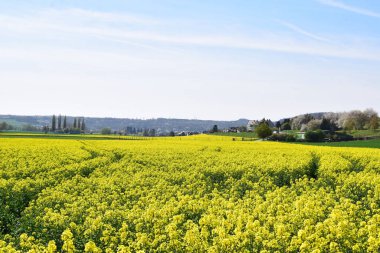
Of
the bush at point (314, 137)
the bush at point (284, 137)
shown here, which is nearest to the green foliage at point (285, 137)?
the bush at point (284, 137)

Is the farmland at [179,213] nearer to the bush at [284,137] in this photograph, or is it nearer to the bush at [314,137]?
the bush at [284,137]

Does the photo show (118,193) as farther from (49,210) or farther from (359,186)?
(359,186)

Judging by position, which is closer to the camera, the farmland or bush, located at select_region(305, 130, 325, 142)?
the farmland

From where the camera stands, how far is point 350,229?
1159cm

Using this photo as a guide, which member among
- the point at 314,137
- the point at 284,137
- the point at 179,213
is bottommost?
the point at 179,213

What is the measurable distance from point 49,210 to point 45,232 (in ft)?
4.10

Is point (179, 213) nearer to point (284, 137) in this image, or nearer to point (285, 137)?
point (285, 137)

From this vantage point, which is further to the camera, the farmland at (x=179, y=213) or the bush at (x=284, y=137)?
the bush at (x=284, y=137)

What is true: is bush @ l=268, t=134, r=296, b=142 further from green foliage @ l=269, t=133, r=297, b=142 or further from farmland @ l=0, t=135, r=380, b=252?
A: farmland @ l=0, t=135, r=380, b=252

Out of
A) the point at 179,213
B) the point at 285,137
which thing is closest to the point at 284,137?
the point at 285,137

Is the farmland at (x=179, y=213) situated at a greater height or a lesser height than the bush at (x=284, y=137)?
lesser

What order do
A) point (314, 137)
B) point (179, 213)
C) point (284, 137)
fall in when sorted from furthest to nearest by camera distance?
point (284, 137) < point (314, 137) < point (179, 213)

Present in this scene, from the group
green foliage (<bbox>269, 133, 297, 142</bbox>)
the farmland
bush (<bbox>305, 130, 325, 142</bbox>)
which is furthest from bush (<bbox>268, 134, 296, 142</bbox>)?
the farmland

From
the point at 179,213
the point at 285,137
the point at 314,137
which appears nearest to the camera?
the point at 179,213
